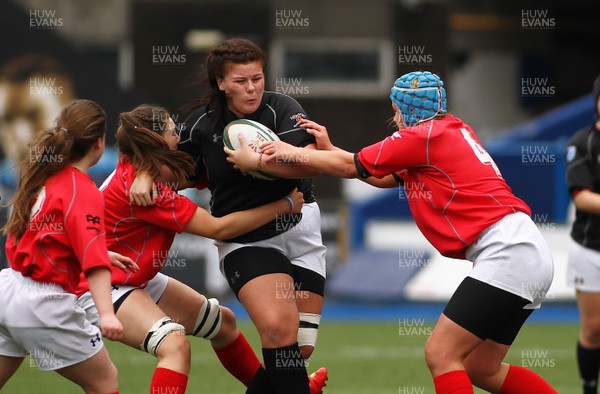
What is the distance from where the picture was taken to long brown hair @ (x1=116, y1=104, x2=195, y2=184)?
16.1ft

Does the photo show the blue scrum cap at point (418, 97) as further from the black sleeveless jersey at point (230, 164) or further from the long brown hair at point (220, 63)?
the long brown hair at point (220, 63)

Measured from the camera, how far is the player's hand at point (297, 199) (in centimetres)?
507

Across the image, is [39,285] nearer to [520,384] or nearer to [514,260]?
[514,260]

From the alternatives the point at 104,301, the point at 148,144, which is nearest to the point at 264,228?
the point at 148,144

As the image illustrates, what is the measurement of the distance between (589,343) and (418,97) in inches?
104

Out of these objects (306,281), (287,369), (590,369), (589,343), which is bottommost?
(590,369)

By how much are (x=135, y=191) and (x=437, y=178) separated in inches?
54.3

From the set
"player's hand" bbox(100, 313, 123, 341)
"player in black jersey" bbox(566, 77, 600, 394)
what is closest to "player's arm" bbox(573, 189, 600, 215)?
"player in black jersey" bbox(566, 77, 600, 394)

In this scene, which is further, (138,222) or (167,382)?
(138,222)

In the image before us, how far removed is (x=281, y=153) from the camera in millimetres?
4762

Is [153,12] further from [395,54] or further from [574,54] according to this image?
[574,54]

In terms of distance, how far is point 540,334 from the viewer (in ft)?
33.1

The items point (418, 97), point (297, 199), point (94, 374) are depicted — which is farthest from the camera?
point (297, 199)

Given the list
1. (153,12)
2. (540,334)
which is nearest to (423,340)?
(540,334)
